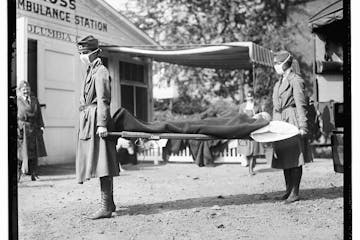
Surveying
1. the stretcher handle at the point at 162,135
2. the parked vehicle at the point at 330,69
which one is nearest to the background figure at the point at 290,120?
the parked vehicle at the point at 330,69

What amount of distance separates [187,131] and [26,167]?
2.55 meters

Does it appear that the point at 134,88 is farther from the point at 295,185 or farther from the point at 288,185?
the point at 295,185

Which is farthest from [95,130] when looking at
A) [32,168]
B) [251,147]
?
[251,147]

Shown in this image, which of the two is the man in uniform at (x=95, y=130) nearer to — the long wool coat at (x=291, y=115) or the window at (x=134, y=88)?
the long wool coat at (x=291, y=115)

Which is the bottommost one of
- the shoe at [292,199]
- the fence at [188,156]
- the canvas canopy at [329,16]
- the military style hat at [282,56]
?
the shoe at [292,199]

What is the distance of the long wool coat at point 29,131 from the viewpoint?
4629 mm

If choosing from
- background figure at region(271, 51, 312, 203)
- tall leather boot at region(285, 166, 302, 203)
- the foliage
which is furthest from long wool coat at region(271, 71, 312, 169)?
the foliage

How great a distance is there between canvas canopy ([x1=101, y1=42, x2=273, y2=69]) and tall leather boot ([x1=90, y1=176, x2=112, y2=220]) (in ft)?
11.8

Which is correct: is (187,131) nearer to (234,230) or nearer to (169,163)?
(234,230)

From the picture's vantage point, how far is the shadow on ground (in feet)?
12.2

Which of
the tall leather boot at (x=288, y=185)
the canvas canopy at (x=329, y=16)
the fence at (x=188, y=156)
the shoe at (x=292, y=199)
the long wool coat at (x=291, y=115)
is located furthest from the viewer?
the fence at (x=188, y=156)

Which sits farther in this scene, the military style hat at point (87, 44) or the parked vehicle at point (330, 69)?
the military style hat at point (87, 44)

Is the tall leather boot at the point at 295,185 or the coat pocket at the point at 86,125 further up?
the coat pocket at the point at 86,125
